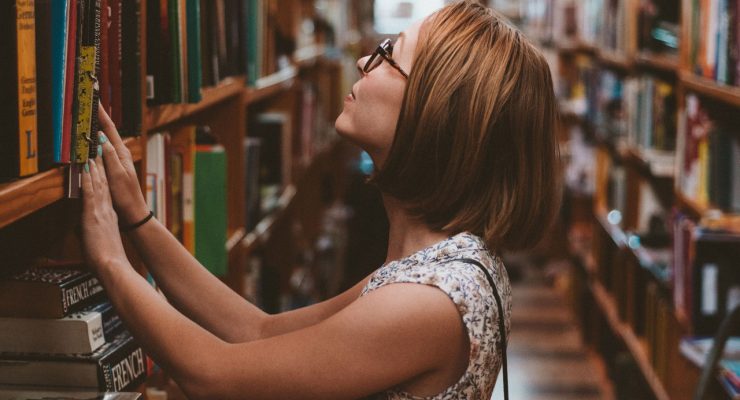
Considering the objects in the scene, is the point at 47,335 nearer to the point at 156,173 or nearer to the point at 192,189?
the point at 156,173

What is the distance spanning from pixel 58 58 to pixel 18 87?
95 millimetres

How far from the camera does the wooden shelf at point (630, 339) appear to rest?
10.4 feet

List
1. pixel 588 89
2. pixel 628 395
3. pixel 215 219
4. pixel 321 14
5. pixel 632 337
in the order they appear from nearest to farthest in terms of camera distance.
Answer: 1. pixel 215 219
2. pixel 628 395
3. pixel 632 337
4. pixel 321 14
5. pixel 588 89

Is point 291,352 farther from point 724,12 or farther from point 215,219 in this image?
point 724,12

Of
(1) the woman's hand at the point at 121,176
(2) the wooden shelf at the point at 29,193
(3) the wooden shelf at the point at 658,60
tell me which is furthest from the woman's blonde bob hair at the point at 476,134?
(3) the wooden shelf at the point at 658,60

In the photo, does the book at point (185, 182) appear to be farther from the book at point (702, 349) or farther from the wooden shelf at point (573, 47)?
the wooden shelf at point (573, 47)

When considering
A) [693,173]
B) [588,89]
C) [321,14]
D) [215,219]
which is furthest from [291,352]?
[588,89]

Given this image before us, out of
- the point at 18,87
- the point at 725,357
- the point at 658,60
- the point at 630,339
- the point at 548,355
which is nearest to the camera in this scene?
the point at 18,87

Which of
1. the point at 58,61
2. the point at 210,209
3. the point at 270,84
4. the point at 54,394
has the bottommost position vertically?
the point at 54,394

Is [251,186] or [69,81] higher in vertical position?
[69,81]

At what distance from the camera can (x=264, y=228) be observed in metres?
2.80

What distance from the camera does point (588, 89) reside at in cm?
541

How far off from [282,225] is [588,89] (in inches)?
96.6

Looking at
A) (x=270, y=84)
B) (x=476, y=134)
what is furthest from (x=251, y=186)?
(x=476, y=134)
